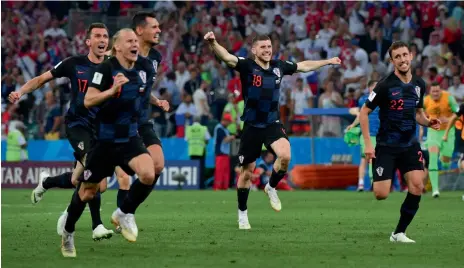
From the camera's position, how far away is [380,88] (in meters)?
13.0

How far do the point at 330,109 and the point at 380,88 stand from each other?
14994mm

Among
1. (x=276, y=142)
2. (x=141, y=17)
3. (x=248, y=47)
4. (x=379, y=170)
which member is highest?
(x=248, y=47)

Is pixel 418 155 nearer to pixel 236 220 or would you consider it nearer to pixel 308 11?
pixel 236 220

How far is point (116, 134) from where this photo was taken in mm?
11281

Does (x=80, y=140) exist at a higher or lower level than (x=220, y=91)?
lower

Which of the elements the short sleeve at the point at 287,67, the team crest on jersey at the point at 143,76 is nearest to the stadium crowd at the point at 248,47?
the short sleeve at the point at 287,67

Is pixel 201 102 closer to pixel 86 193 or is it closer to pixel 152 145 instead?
pixel 152 145

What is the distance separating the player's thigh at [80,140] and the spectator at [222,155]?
14690 millimetres

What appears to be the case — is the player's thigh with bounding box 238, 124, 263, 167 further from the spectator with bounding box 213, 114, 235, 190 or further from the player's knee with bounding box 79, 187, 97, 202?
the spectator with bounding box 213, 114, 235, 190

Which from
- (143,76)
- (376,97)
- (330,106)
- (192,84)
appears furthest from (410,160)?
(192,84)

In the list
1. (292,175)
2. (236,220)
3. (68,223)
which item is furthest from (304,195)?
(68,223)

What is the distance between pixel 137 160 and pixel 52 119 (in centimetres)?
2058

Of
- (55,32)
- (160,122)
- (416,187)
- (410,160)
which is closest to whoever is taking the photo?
(416,187)

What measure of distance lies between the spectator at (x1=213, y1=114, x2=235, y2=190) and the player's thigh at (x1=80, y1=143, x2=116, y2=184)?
17.3 meters
